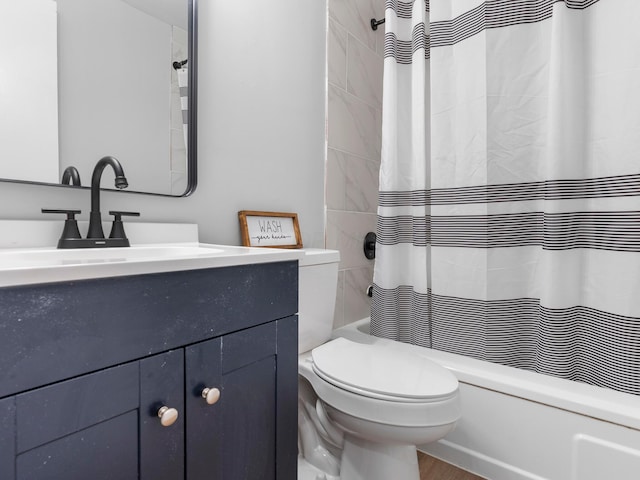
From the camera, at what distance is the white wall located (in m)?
1.22

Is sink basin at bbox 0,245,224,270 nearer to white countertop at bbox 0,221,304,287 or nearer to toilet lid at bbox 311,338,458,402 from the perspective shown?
white countertop at bbox 0,221,304,287

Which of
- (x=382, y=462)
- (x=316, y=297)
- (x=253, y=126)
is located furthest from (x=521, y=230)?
(x=253, y=126)

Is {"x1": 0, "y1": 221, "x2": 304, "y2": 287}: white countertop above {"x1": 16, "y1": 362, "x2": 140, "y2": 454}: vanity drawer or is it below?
above

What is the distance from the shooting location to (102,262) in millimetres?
553

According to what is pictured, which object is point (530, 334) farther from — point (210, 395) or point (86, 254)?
point (86, 254)

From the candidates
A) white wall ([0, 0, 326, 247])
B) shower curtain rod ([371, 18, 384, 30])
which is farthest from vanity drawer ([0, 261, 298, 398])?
shower curtain rod ([371, 18, 384, 30])

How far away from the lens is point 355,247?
6.30 ft

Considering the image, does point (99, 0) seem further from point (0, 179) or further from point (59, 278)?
point (59, 278)

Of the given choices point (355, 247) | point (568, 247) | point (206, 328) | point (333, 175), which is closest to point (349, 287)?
point (355, 247)

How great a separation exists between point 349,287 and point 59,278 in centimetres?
148

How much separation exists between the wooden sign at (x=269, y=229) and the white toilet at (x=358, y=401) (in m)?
0.27

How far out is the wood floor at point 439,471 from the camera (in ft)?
4.10

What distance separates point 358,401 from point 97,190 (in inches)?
33.9

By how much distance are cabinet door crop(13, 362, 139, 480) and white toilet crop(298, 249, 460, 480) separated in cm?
56
